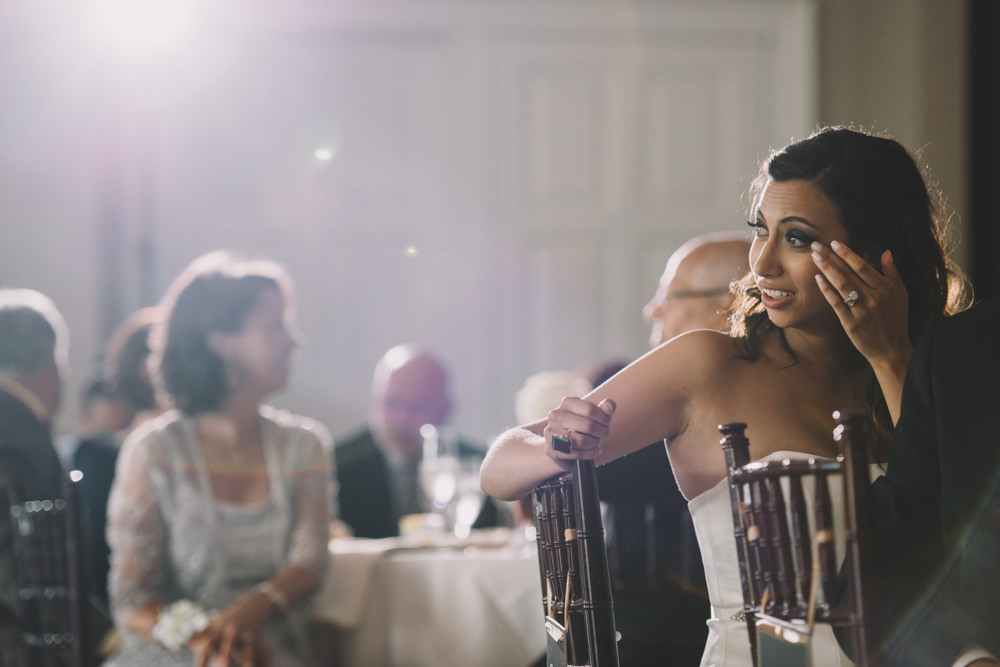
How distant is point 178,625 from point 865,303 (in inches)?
73.2

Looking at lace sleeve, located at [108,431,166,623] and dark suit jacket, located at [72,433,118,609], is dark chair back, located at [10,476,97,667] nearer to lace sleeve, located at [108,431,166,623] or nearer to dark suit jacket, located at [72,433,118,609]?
lace sleeve, located at [108,431,166,623]

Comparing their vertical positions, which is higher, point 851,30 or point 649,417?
point 851,30

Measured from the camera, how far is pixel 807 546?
3.03 ft

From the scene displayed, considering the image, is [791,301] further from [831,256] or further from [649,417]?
[649,417]

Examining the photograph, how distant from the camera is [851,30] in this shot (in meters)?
4.77

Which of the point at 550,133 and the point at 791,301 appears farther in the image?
the point at 550,133

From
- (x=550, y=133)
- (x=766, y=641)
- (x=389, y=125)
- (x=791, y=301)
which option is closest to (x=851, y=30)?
(x=550, y=133)

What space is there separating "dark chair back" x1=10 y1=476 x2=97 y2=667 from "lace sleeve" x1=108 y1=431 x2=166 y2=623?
12.2 inches

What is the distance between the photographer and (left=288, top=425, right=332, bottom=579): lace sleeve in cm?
264

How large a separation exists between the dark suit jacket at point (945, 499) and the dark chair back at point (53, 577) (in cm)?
152

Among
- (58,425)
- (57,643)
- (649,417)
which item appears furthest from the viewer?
(58,425)

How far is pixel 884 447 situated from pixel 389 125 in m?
3.92

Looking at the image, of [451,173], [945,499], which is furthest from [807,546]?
[451,173]

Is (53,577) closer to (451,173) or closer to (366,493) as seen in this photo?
(366,493)
